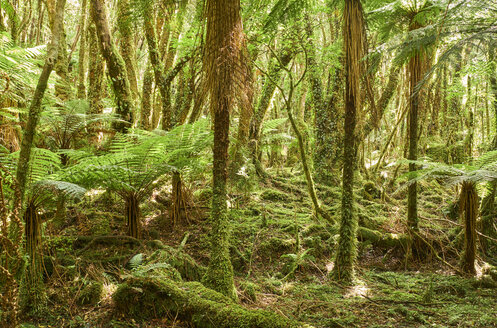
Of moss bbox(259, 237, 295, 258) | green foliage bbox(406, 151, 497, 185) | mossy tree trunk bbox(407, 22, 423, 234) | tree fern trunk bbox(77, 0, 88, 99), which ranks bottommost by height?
moss bbox(259, 237, 295, 258)

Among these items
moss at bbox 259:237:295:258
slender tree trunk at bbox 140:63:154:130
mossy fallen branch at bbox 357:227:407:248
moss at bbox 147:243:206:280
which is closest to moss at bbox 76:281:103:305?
moss at bbox 147:243:206:280

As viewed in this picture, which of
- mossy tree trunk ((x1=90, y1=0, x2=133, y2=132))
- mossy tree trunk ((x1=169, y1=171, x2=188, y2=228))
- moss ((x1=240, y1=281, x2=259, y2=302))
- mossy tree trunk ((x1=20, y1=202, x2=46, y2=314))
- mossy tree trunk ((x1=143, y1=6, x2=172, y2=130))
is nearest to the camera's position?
mossy tree trunk ((x1=20, y1=202, x2=46, y2=314))

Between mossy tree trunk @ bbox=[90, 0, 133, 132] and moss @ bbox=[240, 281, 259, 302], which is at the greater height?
mossy tree trunk @ bbox=[90, 0, 133, 132]

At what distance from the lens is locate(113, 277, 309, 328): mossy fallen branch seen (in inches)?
104

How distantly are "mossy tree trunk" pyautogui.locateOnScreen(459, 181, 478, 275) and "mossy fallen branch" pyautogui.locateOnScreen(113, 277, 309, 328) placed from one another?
4.22m

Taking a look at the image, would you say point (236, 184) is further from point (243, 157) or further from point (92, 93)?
point (92, 93)

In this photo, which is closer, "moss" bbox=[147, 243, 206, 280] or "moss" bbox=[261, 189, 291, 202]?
"moss" bbox=[147, 243, 206, 280]

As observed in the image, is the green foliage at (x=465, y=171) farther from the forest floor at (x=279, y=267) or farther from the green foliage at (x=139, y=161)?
the green foliage at (x=139, y=161)

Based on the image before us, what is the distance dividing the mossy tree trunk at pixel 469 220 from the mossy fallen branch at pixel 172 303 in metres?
4.22

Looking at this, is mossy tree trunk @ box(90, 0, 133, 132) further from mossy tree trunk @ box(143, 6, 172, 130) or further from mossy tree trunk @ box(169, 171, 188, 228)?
mossy tree trunk @ box(169, 171, 188, 228)

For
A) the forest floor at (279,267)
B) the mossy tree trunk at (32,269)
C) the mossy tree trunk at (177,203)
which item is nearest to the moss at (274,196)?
the forest floor at (279,267)

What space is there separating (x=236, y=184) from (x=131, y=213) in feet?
7.41

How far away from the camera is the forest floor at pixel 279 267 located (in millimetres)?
3215

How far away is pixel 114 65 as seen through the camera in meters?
5.69
